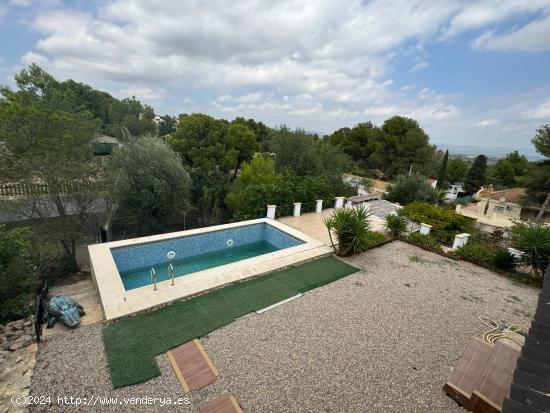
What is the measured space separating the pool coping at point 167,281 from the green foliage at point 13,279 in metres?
1.35

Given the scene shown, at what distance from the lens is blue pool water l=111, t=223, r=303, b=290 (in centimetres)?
877

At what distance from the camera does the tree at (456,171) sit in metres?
38.8

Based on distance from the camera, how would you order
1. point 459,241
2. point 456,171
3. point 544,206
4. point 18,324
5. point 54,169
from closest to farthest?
1. point 18,324
2. point 54,169
3. point 459,241
4. point 544,206
5. point 456,171

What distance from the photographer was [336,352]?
4773 millimetres

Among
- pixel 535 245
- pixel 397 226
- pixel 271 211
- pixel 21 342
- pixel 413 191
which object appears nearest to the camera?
pixel 21 342

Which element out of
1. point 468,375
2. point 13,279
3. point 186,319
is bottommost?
point 186,319

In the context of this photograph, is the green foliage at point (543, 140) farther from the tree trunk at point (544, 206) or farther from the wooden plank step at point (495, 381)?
the wooden plank step at point (495, 381)

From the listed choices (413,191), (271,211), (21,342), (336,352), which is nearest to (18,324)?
(21,342)

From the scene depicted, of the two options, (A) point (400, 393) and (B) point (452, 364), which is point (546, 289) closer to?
(B) point (452, 364)

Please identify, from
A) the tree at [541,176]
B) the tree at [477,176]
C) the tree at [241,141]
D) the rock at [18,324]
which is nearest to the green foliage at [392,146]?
the tree at [541,176]

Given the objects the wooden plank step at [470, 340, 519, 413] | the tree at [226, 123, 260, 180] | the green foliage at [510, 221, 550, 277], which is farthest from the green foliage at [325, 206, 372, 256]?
the tree at [226, 123, 260, 180]

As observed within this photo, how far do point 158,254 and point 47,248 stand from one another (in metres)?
3.60

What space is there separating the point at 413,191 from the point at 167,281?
18221mm

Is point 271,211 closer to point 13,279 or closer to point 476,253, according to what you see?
point 476,253
